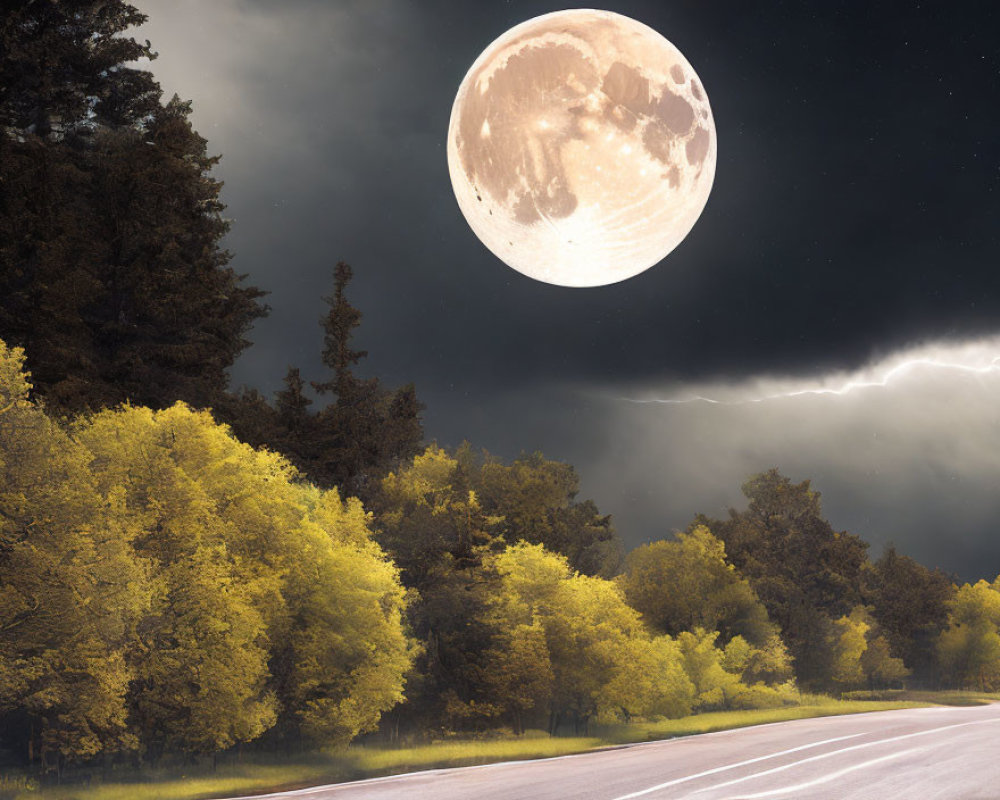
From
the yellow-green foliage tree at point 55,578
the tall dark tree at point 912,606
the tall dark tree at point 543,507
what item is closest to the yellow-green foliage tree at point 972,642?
the tall dark tree at point 912,606

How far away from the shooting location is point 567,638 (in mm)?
52344

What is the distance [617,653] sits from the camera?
52219 mm

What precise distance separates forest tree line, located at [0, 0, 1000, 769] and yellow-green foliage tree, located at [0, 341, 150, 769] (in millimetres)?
68

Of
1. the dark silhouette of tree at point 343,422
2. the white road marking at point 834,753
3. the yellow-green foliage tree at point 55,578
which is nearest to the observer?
the white road marking at point 834,753

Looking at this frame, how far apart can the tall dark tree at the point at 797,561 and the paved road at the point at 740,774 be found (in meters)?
54.9

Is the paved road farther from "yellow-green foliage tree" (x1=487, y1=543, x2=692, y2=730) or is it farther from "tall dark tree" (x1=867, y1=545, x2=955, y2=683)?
"tall dark tree" (x1=867, y1=545, x2=955, y2=683)

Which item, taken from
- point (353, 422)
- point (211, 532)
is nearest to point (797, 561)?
point (353, 422)

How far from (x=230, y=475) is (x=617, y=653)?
25360 millimetres

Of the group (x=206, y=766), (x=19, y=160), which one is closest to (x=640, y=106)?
(x=206, y=766)

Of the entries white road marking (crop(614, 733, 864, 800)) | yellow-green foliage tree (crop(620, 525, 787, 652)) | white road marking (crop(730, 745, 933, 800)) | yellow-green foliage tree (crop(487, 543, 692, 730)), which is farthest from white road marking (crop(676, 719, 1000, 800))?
yellow-green foliage tree (crop(620, 525, 787, 652))

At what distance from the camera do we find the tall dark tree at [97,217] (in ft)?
129

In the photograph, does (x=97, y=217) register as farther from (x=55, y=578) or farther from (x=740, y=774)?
(x=740, y=774)

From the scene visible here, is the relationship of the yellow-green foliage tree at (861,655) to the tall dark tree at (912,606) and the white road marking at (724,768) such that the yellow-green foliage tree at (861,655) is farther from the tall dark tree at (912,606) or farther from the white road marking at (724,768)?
the white road marking at (724,768)

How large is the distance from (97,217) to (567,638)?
3143cm
